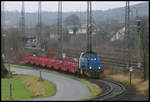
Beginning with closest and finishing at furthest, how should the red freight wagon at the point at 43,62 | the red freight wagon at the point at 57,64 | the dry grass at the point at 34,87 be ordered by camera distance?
1. the dry grass at the point at 34,87
2. the red freight wagon at the point at 57,64
3. the red freight wagon at the point at 43,62

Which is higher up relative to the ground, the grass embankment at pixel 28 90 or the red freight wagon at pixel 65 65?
the red freight wagon at pixel 65 65

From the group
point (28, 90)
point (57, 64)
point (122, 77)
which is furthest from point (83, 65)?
point (57, 64)

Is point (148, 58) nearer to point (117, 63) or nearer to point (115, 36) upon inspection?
point (117, 63)

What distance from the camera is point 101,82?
82.7ft

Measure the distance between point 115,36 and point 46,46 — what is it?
53.3 feet

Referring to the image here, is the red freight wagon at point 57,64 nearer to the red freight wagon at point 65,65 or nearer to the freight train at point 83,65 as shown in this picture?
the freight train at point 83,65

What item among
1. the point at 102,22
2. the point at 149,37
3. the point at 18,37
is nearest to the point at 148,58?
the point at 149,37

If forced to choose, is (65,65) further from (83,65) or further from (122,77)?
(122,77)

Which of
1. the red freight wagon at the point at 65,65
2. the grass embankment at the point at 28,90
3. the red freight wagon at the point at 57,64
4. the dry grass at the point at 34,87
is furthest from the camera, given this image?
the red freight wagon at the point at 57,64

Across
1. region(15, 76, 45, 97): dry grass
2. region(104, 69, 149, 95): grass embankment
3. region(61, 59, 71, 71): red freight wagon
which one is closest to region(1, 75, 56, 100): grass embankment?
region(15, 76, 45, 97): dry grass

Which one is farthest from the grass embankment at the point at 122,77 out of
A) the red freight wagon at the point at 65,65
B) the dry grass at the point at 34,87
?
the dry grass at the point at 34,87

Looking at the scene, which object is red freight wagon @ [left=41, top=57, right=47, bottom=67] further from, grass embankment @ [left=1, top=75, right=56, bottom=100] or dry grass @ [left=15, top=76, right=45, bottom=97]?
grass embankment @ [left=1, top=75, right=56, bottom=100]

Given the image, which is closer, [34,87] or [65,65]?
[34,87]

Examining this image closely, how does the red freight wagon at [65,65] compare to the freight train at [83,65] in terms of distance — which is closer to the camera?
the freight train at [83,65]
